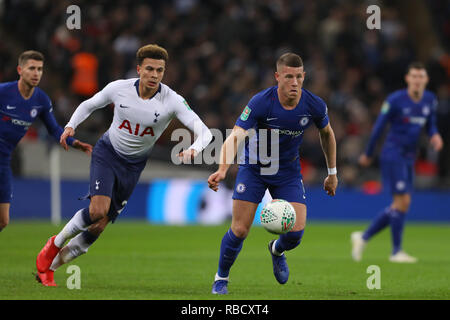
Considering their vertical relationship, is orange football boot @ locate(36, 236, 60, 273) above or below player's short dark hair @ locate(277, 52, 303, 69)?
below

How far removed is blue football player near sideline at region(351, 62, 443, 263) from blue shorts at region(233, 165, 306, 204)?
4261 millimetres

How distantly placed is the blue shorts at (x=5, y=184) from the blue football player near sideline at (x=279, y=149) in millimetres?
3182

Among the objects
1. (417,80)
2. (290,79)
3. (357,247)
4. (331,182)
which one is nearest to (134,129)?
(290,79)

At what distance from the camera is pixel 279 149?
863cm

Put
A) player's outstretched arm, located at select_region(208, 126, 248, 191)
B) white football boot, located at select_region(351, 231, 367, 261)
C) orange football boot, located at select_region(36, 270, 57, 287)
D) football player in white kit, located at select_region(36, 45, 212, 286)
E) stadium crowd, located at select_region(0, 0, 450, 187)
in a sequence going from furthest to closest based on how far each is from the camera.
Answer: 1. stadium crowd, located at select_region(0, 0, 450, 187)
2. white football boot, located at select_region(351, 231, 367, 261)
3. orange football boot, located at select_region(36, 270, 57, 287)
4. football player in white kit, located at select_region(36, 45, 212, 286)
5. player's outstretched arm, located at select_region(208, 126, 248, 191)

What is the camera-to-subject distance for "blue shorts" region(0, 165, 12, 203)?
33.8ft

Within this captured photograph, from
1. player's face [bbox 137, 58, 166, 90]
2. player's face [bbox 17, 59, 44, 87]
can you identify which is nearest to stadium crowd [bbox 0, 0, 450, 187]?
player's face [bbox 17, 59, 44, 87]

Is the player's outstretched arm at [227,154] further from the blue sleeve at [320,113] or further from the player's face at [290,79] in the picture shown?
the blue sleeve at [320,113]

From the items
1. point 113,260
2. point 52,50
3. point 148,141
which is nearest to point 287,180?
point 148,141

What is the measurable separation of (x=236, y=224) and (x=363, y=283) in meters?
1.93

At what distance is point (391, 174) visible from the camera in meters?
12.7

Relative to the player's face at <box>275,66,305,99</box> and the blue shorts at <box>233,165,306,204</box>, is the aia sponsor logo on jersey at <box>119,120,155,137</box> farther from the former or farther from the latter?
the player's face at <box>275,66,305,99</box>

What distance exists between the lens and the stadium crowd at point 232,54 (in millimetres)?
19828
